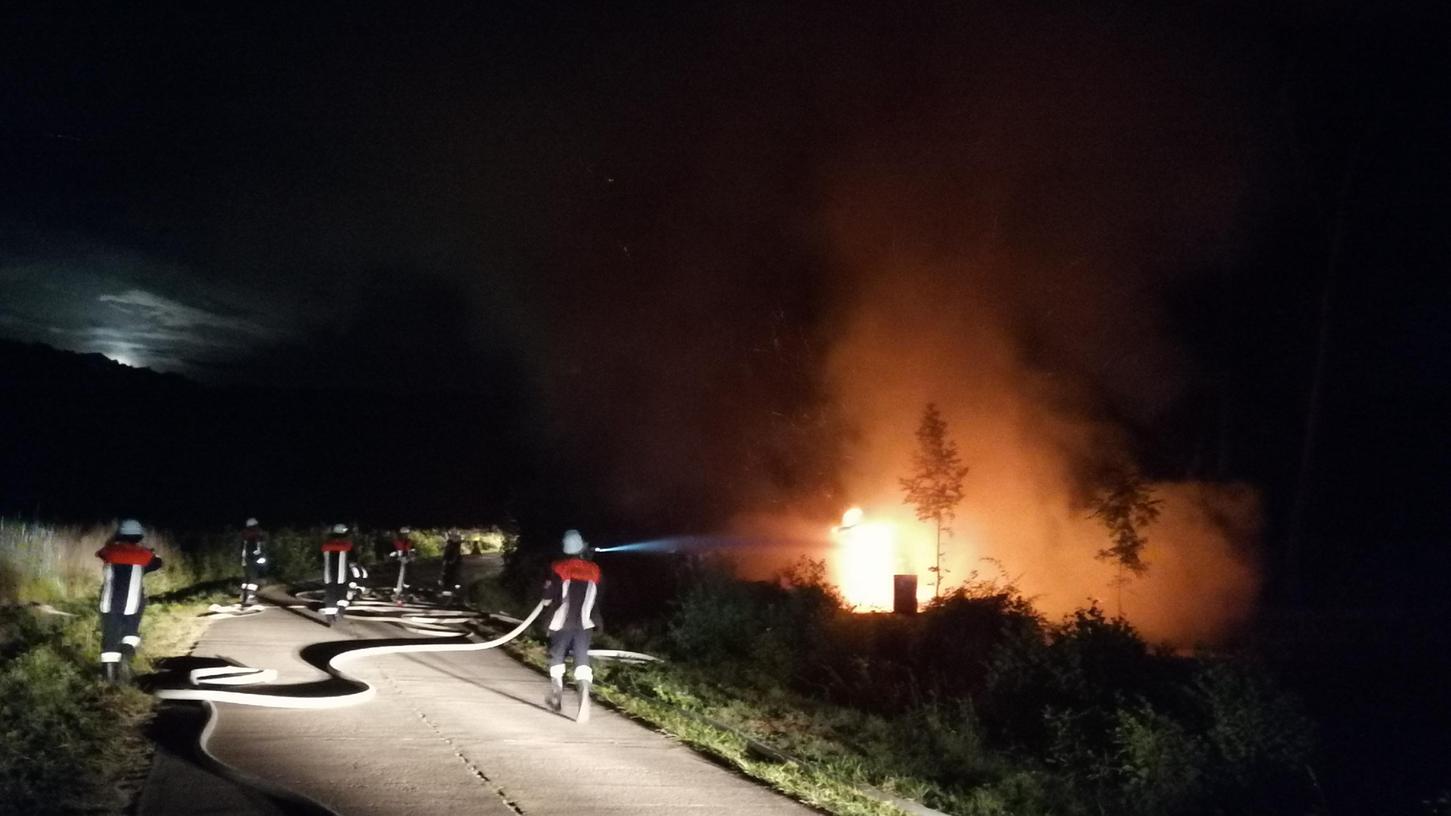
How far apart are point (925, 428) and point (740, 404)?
18.7 feet

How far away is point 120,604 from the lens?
34.2ft

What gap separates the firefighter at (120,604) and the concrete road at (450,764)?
140 centimetres

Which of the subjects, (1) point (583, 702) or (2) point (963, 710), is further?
(2) point (963, 710)

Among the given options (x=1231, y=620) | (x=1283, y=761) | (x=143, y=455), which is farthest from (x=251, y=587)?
(x=143, y=455)

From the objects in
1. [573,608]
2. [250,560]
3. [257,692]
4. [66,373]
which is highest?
[66,373]

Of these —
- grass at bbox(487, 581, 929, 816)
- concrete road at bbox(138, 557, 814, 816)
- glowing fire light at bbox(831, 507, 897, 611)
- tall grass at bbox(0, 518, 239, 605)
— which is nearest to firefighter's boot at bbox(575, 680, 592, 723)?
concrete road at bbox(138, 557, 814, 816)

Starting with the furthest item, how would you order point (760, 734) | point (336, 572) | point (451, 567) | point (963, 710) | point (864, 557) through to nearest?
point (451, 567), point (864, 557), point (336, 572), point (963, 710), point (760, 734)

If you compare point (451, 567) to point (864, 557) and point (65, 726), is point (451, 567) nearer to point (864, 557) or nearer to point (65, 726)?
point (864, 557)

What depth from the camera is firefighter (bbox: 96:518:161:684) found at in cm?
1036

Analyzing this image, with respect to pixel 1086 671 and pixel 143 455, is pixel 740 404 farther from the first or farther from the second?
pixel 143 455

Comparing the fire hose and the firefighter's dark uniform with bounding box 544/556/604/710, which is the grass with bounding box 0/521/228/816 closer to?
the fire hose

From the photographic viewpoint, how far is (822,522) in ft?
79.7

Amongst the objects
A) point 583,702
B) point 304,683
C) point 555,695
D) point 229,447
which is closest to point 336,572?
point 304,683

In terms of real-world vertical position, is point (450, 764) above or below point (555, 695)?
below
